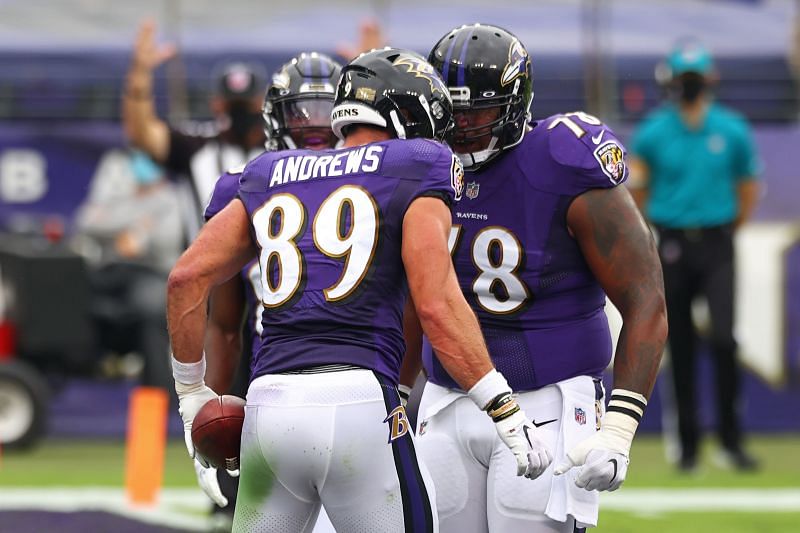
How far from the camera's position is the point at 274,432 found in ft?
10.5

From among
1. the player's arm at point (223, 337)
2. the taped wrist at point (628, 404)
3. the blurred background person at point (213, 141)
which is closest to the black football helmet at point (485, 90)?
the taped wrist at point (628, 404)

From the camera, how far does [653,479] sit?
7.71 meters

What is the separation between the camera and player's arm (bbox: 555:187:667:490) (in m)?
3.51

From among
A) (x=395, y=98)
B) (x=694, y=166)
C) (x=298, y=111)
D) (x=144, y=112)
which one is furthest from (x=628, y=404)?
(x=694, y=166)

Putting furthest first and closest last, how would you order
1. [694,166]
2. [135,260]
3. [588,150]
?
[135,260]
[694,166]
[588,150]

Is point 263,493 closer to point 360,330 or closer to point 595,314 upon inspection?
point 360,330

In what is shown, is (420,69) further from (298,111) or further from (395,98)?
(298,111)

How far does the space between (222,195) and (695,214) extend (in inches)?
182

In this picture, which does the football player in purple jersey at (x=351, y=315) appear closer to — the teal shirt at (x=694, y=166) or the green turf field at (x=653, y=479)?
the green turf field at (x=653, y=479)

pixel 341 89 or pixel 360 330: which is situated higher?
pixel 341 89

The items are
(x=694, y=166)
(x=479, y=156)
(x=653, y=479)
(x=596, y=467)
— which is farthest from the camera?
(x=694, y=166)

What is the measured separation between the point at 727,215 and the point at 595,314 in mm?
4403

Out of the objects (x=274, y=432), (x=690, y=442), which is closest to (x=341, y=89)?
(x=274, y=432)

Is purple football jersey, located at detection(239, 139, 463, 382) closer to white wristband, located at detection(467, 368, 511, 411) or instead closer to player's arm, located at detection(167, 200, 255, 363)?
player's arm, located at detection(167, 200, 255, 363)
